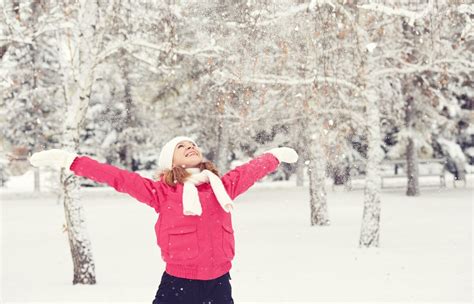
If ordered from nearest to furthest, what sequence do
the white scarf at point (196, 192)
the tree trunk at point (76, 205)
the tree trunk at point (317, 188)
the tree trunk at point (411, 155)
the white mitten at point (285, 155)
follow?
the white scarf at point (196, 192) < the white mitten at point (285, 155) < the tree trunk at point (76, 205) < the tree trunk at point (317, 188) < the tree trunk at point (411, 155)

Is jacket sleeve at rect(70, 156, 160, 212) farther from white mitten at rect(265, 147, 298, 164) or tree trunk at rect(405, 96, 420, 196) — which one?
tree trunk at rect(405, 96, 420, 196)

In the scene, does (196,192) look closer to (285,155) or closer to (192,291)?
(192,291)

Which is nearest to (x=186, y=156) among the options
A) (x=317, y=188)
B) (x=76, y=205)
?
(x=76, y=205)

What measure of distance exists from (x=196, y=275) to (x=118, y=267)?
25.5ft

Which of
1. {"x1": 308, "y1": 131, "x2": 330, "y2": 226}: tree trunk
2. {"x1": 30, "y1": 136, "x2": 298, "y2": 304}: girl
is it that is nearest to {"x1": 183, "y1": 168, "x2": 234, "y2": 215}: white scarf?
{"x1": 30, "y1": 136, "x2": 298, "y2": 304}: girl

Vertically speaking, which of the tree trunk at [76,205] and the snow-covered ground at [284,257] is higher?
the tree trunk at [76,205]

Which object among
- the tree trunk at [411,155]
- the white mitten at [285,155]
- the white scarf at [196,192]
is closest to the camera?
the white scarf at [196,192]

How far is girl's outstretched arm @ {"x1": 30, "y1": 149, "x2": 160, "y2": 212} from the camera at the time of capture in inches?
165

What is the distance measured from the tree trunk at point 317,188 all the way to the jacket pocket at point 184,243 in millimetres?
13460

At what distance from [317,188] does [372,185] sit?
4.62 metres

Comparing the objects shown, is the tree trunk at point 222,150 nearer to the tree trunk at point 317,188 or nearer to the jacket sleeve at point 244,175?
the tree trunk at point 317,188

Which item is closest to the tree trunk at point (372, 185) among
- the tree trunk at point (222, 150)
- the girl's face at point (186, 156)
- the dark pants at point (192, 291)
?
the girl's face at point (186, 156)

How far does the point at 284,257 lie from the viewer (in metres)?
12.1

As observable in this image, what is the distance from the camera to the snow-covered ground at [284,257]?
29.1ft
